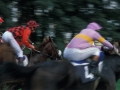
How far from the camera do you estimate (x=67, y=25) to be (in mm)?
16328

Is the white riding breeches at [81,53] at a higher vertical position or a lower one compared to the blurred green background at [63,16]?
higher

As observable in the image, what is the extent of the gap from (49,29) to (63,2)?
1.08 metres

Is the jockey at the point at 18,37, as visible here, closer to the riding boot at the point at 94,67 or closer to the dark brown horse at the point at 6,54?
the dark brown horse at the point at 6,54

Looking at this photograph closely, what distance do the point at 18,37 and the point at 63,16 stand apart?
4.71 m

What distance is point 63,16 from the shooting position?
16.2 metres

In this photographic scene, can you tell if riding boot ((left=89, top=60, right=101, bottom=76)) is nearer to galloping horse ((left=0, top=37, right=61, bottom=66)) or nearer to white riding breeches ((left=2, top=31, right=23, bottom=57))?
white riding breeches ((left=2, top=31, right=23, bottom=57))

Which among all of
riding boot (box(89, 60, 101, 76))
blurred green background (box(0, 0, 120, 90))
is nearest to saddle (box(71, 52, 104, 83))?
riding boot (box(89, 60, 101, 76))

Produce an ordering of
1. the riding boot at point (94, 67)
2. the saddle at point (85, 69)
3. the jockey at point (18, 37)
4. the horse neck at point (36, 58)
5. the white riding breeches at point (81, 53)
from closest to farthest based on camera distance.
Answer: the saddle at point (85, 69)
the riding boot at point (94, 67)
the white riding breeches at point (81, 53)
the jockey at point (18, 37)
the horse neck at point (36, 58)

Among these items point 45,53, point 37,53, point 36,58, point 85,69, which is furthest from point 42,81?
point 45,53

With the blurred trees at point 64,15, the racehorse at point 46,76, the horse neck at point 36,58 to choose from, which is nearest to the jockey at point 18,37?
the horse neck at point 36,58

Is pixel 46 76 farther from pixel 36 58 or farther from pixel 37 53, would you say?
pixel 37 53

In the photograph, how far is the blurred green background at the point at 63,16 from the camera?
16.0 metres

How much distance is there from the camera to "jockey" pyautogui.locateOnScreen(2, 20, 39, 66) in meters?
11.2

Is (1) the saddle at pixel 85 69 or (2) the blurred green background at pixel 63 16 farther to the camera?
(2) the blurred green background at pixel 63 16
